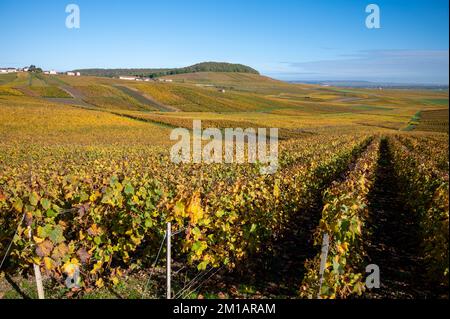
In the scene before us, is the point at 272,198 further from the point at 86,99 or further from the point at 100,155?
the point at 86,99

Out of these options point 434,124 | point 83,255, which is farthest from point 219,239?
point 434,124

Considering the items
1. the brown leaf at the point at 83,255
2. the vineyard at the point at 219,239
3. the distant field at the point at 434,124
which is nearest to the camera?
the vineyard at the point at 219,239

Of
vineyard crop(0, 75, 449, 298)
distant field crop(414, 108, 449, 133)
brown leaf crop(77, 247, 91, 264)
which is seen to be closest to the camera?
vineyard crop(0, 75, 449, 298)

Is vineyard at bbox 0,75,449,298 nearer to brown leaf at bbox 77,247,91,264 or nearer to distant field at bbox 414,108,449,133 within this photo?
brown leaf at bbox 77,247,91,264

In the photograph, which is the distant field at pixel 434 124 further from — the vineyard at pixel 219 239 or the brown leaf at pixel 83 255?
the brown leaf at pixel 83 255

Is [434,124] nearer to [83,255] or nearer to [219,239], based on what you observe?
[219,239]

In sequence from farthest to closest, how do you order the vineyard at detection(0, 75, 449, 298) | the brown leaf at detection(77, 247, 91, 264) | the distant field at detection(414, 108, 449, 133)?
the distant field at detection(414, 108, 449, 133), the brown leaf at detection(77, 247, 91, 264), the vineyard at detection(0, 75, 449, 298)

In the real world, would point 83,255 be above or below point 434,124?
below

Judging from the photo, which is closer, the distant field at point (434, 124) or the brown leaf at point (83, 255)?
the brown leaf at point (83, 255)

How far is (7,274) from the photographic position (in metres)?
7.07

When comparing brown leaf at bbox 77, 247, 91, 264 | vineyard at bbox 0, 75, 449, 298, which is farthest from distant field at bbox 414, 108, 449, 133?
brown leaf at bbox 77, 247, 91, 264

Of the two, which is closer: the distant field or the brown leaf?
the brown leaf

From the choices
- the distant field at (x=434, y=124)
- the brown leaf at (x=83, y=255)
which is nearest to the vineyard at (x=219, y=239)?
the brown leaf at (x=83, y=255)
